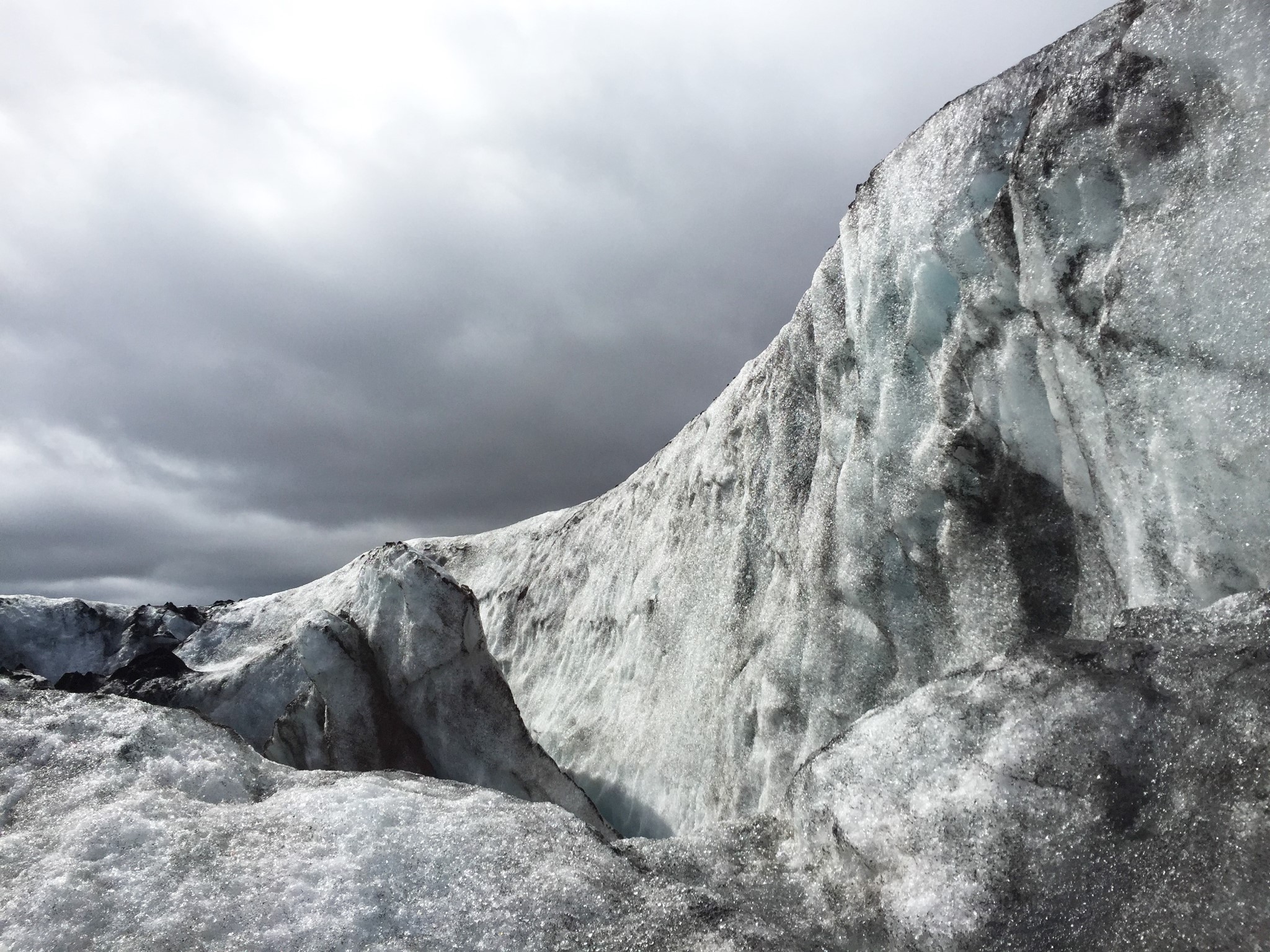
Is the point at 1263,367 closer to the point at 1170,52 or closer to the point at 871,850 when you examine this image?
the point at 1170,52

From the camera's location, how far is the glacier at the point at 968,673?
2.70 metres

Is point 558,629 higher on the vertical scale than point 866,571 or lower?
higher

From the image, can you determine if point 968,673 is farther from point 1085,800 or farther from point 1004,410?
point 1004,410

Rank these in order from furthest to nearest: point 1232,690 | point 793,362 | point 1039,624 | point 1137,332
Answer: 1. point 793,362
2. point 1039,624
3. point 1137,332
4. point 1232,690

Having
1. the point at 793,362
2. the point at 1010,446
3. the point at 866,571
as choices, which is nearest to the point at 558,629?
the point at 793,362

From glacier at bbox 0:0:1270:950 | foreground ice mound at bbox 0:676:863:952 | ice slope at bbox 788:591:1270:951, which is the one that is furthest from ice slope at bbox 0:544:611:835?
ice slope at bbox 788:591:1270:951

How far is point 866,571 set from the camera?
18.7 ft

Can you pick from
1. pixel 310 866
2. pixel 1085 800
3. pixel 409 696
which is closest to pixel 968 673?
pixel 1085 800

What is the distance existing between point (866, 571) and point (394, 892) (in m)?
3.77

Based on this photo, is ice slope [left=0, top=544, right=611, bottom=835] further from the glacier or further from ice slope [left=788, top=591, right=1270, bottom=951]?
ice slope [left=788, top=591, right=1270, bottom=951]

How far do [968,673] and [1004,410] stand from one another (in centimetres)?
181

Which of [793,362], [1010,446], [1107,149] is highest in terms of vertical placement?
[793,362]

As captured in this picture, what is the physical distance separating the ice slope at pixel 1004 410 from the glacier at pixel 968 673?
0.06ft

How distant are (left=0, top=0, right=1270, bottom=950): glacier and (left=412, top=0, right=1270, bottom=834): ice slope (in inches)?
0.7
